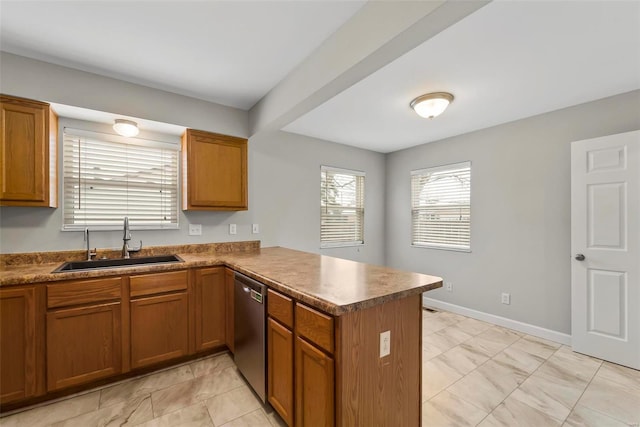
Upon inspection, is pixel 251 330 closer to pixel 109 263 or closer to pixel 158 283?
pixel 158 283

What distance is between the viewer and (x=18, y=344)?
1.85m

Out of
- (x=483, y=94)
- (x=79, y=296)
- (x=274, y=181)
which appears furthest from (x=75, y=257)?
(x=483, y=94)

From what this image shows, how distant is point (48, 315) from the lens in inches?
75.8

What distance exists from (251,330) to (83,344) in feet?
4.17

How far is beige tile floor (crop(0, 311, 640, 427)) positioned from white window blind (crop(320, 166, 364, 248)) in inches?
79.7

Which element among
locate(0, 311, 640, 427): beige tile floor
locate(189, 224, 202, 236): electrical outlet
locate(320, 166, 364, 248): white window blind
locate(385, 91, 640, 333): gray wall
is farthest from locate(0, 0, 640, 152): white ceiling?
locate(0, 311, 640, 427): beige tile floor

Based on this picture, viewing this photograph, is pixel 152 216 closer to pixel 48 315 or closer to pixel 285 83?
pixel 48 315

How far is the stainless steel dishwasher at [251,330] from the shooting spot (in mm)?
1861

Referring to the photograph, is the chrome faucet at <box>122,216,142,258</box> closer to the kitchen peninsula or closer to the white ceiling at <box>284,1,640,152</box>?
the kitchen peninsula

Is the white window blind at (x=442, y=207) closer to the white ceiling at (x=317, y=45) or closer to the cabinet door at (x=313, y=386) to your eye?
the white ceiling at (x=317, y=45)

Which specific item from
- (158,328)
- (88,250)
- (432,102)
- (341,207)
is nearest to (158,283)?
(158,328)

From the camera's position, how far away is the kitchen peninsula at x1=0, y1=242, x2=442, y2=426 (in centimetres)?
130

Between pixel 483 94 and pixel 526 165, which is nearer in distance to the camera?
pixel 483 94

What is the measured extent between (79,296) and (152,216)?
3.38ft
